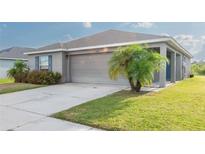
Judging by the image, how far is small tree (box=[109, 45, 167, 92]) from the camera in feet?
28.9

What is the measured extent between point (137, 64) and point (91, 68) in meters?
6.44

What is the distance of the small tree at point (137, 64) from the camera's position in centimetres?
881

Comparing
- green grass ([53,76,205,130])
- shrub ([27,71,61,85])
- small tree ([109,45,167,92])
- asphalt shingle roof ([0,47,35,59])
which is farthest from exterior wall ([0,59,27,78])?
green grass ([53,76,205,130])

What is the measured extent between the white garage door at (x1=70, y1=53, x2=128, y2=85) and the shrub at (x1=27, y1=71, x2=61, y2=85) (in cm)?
145

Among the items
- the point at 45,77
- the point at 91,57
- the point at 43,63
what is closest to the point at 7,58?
the point at 43,63

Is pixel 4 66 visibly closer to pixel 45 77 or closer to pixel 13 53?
pixel 13 53

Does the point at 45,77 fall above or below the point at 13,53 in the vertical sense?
below

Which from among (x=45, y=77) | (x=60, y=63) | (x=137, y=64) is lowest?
(x=45, y=77)

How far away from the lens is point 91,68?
14.8m

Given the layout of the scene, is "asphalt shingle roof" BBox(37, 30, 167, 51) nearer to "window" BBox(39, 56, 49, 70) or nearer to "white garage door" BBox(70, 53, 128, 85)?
"white garage door" BBox(70, 53, 128, 85)

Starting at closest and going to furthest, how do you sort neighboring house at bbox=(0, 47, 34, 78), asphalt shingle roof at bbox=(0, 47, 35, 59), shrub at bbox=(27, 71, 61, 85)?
shrub at bbox=(27, 71, 61, 85) < neighboring house at bbox=(0, 47, 34, 78) < asphalt shingle roof at bbox=(0, 47, 35, 59)
